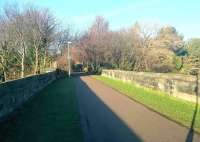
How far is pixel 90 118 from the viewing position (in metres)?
13.2

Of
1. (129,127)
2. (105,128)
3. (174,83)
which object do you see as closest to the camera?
(105,128)

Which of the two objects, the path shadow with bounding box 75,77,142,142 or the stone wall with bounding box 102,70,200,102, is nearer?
the path shadow with bounding box 75,77,142,142

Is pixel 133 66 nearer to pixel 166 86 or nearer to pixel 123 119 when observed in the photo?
pixel 166 86

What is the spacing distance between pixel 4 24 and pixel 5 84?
3912 cm

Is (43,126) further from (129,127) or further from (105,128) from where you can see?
(129,127)

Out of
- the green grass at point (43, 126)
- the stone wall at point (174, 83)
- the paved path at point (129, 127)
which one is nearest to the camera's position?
the paved path at point (129, 127)

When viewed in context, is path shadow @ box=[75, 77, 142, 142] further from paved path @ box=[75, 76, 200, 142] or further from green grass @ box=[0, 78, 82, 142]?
green grass @ box=[0, 78, 82, 142]

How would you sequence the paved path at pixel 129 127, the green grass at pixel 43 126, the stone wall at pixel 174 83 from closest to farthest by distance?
the paved path at pixel 129 127 → the green grass at pixel 43 126 → the stone wall at pixel 174 83

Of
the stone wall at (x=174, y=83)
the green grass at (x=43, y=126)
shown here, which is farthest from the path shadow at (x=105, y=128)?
the stone wall at (x=174, y=83)

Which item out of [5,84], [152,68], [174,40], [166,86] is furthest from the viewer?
[174,40]

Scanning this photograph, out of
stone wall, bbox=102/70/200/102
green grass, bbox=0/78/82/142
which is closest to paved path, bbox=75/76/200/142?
green grass, bbox=0/78/82/142

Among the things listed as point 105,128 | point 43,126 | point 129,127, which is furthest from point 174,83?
point 43,126

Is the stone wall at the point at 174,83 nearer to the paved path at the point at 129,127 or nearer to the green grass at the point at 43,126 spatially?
the paved path at the point at 129,127

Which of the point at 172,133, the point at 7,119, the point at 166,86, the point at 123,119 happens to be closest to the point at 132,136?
the point at 172,133
